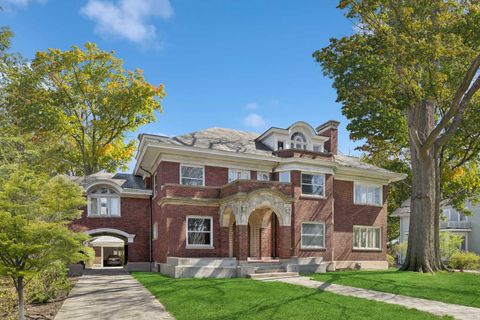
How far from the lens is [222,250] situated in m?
21.2

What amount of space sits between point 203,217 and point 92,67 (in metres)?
18.6

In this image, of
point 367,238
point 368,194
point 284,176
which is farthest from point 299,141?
point 367,238

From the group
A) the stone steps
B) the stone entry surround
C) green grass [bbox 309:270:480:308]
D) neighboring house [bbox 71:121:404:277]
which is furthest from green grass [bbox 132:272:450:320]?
neighboring house [bbox 71:121:404:277]

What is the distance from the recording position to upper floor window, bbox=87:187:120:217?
79.7 feet

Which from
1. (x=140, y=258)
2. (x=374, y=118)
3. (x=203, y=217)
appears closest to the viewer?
(x=374, y=118)

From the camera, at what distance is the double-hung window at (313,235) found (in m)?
23.1

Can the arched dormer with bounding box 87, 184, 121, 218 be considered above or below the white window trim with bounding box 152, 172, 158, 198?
below

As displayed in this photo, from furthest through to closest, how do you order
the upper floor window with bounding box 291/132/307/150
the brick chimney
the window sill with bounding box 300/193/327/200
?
the brick chimney
the upper floor window with bounding box 291/132/307/150
the window sill with bounding box 300/193/327/200

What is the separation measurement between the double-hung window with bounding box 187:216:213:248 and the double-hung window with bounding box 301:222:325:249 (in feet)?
18.2

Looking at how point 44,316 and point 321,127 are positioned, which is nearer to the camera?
point 44,316

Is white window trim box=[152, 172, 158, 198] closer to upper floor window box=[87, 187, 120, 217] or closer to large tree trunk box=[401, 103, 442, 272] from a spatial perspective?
upper floor window box=[87, 187, 120, 217]

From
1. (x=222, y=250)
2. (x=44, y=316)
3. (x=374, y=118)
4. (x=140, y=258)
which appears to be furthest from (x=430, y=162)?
(x=44, y=316)

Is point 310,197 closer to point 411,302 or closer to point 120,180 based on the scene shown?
point 411,302

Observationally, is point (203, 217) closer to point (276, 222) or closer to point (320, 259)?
point (276, 222)
